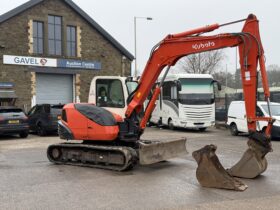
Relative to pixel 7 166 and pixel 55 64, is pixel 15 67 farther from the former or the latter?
pixel 7 166

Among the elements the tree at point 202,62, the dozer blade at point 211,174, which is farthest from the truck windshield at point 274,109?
the tree at point 202,62

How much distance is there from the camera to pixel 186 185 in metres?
8.26

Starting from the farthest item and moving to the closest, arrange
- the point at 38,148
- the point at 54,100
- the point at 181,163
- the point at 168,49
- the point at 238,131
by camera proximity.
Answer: the point at 54,100
the point at 238,131
the point at 38,148
the point at 181,163
the point at 168,49

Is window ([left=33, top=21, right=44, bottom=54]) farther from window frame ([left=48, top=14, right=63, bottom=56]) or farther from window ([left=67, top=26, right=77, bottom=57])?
window ([left=67, top=26, right=77, bottom=57])

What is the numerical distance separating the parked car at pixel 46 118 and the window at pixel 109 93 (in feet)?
25.3

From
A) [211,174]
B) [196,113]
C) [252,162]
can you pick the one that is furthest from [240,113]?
[211,174]

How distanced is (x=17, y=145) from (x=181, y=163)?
7.76m

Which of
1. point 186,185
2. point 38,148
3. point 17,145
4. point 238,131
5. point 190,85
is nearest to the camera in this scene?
point 186,185

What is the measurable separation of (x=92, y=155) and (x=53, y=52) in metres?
19.4

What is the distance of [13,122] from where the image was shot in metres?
18.5

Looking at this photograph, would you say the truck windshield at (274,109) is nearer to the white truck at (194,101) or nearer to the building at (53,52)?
the white truck at (194,101)

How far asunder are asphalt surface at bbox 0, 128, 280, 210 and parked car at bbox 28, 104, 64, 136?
7.77 m

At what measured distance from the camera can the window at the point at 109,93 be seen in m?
11.4

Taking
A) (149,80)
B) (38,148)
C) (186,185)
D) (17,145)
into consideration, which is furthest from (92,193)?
(17,145)
